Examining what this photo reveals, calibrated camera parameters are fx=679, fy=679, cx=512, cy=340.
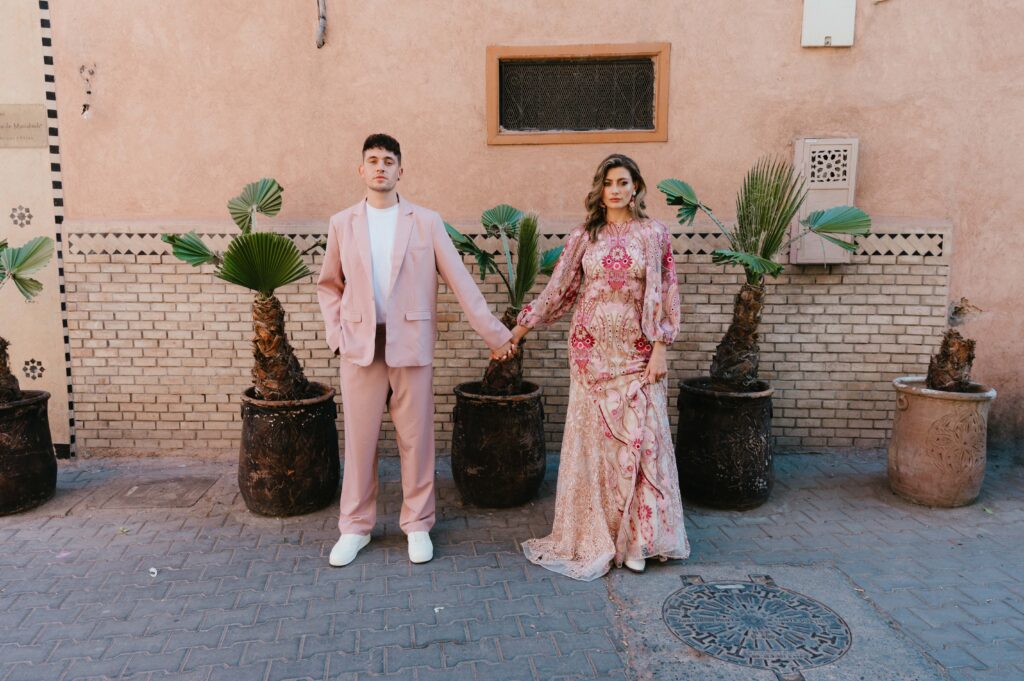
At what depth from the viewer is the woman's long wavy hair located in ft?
11.8

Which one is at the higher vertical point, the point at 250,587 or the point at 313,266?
the point at 313,266

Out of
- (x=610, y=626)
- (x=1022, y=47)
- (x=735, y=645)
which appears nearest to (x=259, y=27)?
(x=610, y=626)

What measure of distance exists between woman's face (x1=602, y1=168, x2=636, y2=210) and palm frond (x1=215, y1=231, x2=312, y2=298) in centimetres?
190

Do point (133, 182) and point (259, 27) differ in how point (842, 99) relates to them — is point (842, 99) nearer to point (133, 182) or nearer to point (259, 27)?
point (259, 27)

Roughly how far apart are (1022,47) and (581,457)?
4.71 meters

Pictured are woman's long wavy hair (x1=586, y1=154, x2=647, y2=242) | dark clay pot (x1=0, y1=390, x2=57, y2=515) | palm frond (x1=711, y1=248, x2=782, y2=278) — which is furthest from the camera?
dark clay pot (x1=0, y1=390, x2=57, y2=515)

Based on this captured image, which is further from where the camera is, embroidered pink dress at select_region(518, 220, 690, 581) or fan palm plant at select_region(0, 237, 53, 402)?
fan palm plant at select_region(0, 237, 53, 402)

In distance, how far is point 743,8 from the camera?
5.19 meters

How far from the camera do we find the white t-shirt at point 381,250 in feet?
12.4

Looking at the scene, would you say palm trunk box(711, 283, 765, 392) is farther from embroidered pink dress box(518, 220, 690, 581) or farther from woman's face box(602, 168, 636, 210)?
woman's face box(602, 168, 636, 210)

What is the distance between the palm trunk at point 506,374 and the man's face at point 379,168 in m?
1.22

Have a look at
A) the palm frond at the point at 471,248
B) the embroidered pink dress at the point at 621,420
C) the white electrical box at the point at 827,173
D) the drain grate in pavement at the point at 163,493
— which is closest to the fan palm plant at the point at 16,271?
the drain grate in pavement at the point at 163,493

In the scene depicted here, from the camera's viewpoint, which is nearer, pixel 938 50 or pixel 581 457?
pixel 581 457

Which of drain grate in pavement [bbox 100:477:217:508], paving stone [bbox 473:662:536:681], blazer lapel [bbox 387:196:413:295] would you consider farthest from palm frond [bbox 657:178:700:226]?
drain grate in pavement [bbox 100:477:217:508]
